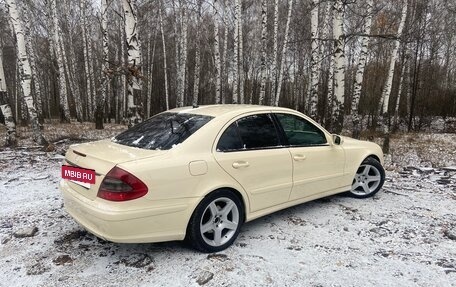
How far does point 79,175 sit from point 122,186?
2.13 feet

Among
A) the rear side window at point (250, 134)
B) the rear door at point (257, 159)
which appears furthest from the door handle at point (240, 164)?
the rear side window at point (250, 134)

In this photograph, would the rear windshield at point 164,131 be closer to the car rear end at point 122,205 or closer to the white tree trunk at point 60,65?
the car rear end at point 122,205

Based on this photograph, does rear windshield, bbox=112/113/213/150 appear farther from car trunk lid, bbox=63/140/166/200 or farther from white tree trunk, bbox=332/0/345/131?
white tree trunk, bbox=332/0/345/131

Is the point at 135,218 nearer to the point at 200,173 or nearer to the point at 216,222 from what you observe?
the point at 200,173

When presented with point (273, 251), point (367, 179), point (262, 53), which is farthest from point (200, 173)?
point (262, 53)

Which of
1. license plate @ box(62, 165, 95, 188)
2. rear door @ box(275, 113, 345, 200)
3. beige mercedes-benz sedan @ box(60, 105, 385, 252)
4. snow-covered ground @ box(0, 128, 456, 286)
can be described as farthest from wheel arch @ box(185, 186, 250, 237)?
license plate @ box(62, 165, 95, 188)

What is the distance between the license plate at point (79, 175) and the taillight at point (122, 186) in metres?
0.26

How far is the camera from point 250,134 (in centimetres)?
376

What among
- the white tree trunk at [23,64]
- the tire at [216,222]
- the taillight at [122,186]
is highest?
the white tree trunk at [23,64]

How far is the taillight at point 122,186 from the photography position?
285cm

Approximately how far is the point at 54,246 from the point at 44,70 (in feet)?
101

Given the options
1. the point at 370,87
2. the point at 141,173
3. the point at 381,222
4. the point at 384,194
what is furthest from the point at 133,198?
the point at 370,87

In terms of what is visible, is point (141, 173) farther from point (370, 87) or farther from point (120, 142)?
point (370, 87)

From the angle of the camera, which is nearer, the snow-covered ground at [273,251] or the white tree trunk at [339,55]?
the snow-covered ground at [273,251]
